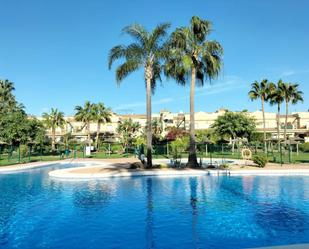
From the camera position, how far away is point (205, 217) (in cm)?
1089

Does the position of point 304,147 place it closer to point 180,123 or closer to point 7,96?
point 180,123

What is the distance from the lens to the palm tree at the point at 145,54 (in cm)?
2381

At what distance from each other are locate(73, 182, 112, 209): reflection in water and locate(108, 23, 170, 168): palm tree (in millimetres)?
6960

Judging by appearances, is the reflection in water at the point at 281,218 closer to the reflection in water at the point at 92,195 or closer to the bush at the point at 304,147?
the reflection in water at the point at 92,195

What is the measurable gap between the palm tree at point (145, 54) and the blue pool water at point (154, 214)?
777cm

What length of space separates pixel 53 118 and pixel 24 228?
2034 inches

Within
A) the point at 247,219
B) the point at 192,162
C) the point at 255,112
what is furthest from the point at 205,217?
the point at 255,112

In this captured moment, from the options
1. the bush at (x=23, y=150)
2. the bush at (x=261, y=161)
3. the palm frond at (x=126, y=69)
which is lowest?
the bush at (x=261, y=161)

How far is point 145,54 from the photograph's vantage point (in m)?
24.2

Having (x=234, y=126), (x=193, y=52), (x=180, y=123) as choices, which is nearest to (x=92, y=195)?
(x=193, y=52)

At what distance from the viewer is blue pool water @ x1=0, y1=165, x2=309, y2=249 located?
336 inches

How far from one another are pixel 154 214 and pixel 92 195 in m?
4.77

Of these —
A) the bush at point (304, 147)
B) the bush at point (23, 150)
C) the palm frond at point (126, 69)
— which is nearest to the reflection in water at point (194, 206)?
the palm frond at point (126, 69)

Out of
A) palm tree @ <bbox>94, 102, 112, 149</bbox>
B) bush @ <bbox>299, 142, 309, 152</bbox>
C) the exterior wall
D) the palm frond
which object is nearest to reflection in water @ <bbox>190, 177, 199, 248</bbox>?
the palm frond
